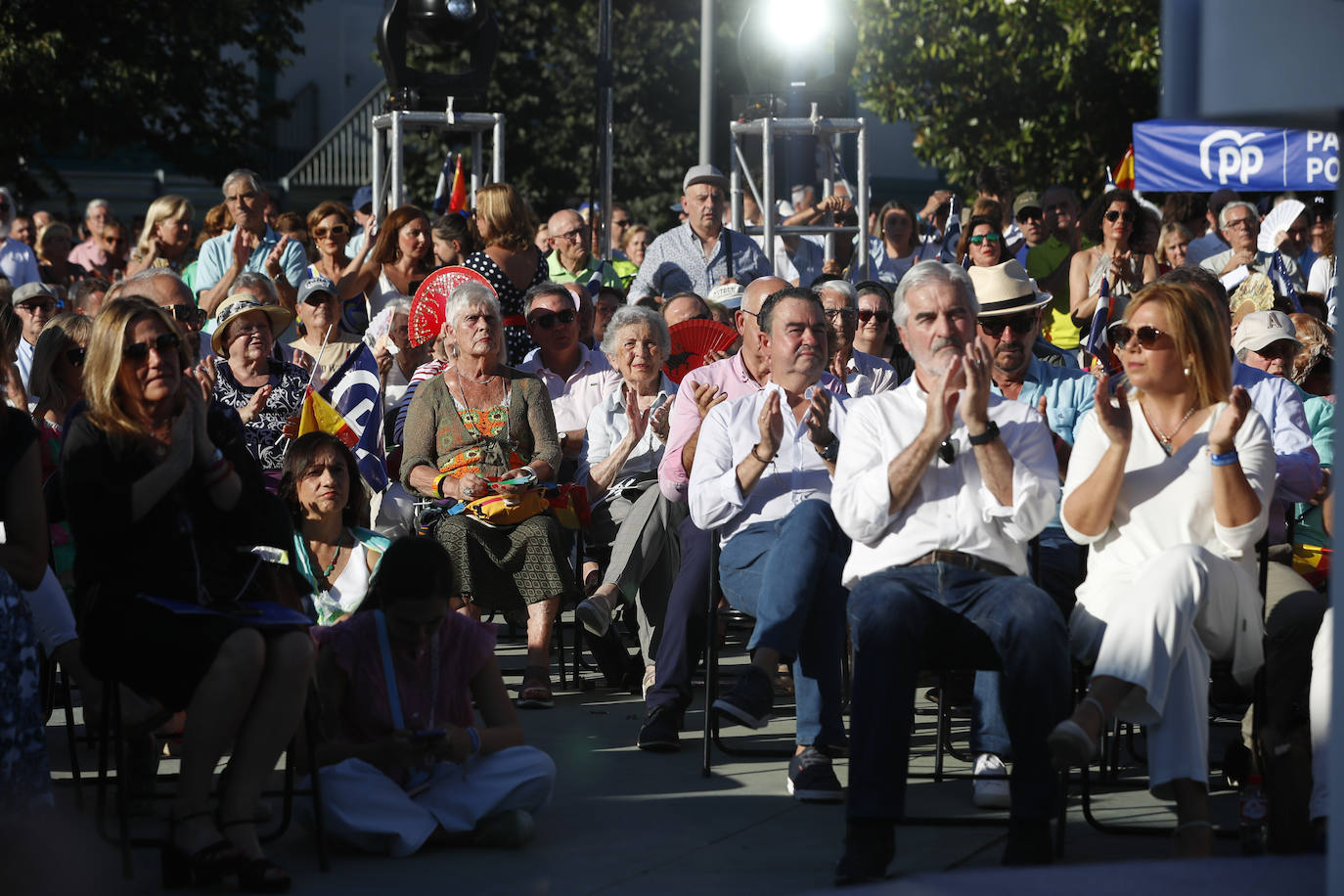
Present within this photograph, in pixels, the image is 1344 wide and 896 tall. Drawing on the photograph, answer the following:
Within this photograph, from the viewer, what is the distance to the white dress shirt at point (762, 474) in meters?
6.02

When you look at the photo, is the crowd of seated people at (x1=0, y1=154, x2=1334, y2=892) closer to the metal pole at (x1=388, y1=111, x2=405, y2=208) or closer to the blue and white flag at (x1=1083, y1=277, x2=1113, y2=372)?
the blue and white flag at (x1=1083, y1=277, x2=1113, y2=372)

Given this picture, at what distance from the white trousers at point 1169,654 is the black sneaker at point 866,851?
2.29ft

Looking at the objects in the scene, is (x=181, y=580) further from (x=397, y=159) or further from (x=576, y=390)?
(x=397, y=159)

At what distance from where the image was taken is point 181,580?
185 inches

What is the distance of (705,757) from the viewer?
5.80 meters

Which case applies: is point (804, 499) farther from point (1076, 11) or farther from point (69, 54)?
point (69, 54)

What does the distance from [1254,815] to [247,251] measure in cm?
720

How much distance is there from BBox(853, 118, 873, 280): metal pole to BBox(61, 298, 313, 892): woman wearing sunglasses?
7.22 m

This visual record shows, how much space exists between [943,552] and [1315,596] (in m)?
1.09

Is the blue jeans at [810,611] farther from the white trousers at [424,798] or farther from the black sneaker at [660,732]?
the white trousers at [424,798]

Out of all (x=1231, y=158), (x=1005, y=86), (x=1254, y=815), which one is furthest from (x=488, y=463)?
(x=1005, y=86)

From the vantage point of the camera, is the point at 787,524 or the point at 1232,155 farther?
the point at 1232,155

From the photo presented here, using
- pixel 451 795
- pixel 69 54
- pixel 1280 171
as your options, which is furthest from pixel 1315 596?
pixel 69 54

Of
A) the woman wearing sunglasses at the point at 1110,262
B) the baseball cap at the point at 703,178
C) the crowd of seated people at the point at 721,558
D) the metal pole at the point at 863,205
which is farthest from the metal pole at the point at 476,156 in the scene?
the crowd of seated people at the point at 721,558
